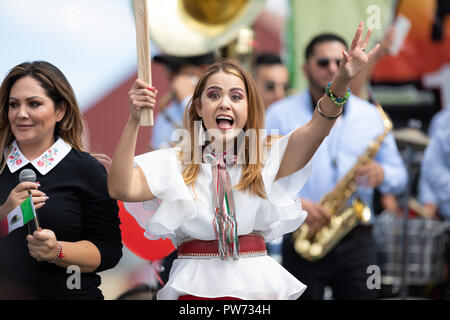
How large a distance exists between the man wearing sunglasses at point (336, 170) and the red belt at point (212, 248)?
4.65ft

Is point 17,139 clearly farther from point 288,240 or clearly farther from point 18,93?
point 288,240

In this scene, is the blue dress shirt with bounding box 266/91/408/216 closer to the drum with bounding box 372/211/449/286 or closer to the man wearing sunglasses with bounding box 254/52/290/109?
the man wearing sunglasses with bounding box 254/52/290/109

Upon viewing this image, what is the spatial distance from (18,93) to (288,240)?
2094mm

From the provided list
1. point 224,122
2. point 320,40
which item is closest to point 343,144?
point 320,40

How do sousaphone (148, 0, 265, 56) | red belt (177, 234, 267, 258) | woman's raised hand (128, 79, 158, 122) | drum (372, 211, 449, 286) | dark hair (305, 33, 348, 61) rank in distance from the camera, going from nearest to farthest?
1. woman's raised hand (128, 79, 158, 122)
2. red belt (177, 234, 267, 258)
3. dark hair (305, 33, 348, 61)
4. sousaphone (148, 0, 265, 56)
5. drum (372, 211, 449, 286)

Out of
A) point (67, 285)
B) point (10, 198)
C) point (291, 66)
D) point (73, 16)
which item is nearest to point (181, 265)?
point (67, 285)

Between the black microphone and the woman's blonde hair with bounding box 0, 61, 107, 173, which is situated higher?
the woman's blonde hair with bounding box 0, 61, 107, 173

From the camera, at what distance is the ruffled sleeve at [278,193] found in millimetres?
2955

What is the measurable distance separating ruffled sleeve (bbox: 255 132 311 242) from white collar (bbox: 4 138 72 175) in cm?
90

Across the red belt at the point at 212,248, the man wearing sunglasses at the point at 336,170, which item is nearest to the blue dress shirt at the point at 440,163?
the man wearing sunglasses at the point at 336,170

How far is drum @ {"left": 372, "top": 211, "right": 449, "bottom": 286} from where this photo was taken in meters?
6.99

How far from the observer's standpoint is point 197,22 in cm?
599

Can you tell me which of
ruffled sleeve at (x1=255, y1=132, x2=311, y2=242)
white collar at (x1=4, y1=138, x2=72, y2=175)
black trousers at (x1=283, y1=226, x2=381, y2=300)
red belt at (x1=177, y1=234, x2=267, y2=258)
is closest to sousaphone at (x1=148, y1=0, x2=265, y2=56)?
black trousers at (x1=283, y1=226, x2=381, y2=300)

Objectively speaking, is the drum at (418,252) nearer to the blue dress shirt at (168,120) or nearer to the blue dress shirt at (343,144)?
the blue dress shirt at (343,144)
